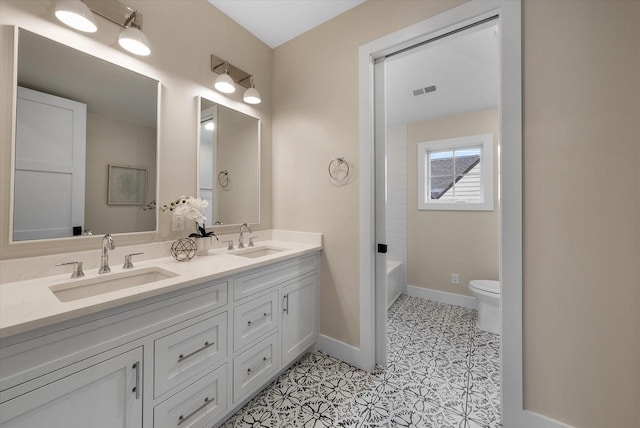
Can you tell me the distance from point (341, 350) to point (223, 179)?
1628 millimetres

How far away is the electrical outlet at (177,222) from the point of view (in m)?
1.58

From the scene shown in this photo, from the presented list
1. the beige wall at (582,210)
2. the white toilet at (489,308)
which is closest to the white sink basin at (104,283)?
the beige wall at (582,210)

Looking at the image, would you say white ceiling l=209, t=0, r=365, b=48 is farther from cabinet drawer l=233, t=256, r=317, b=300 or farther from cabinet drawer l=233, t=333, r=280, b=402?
cabinet drawer l=233, t=333, r=280, b=402

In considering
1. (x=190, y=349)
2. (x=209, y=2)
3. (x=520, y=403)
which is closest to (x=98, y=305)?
(x=190, y=349)

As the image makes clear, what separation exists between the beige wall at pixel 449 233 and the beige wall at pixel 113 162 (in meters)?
3.06

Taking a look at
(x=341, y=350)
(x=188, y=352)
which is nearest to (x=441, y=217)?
(x=341, y=350)

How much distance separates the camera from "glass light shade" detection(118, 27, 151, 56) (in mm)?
1317

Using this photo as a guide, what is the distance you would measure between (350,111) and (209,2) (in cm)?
130

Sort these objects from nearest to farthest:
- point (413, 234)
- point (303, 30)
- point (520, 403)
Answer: point (520, 403) < point (303, 30) < point (413, 234)

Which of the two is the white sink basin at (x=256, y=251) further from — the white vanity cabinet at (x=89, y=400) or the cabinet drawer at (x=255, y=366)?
the white vanity cabinet at (x=89, y=400)

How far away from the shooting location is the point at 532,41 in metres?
1.27

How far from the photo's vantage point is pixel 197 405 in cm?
120

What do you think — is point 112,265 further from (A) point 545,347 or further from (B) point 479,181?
(B) point 479,181

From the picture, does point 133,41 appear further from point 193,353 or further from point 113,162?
point 193,353
